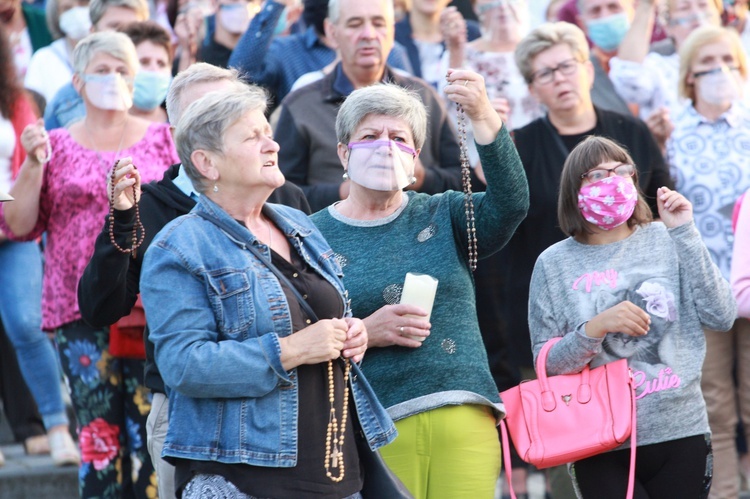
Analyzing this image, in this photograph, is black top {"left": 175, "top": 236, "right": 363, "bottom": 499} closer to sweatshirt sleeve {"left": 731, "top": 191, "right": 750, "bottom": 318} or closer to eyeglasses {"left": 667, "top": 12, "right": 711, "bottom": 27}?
sweatshirt sleeve {"left": 731, "top": 191, "right": 750, "bottom": 318}

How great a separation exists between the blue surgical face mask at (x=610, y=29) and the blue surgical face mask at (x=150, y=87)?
116 inches

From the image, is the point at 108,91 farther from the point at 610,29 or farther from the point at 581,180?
the point at 610,29

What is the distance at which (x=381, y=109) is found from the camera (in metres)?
4.51

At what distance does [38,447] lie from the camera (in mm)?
6965

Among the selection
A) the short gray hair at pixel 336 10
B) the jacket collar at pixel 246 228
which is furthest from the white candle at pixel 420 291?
the short gray hair at pixel 336 10

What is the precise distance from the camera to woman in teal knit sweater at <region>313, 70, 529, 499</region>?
4375mm

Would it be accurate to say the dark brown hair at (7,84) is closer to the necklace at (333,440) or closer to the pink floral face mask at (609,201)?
the pink floral face mask at (609,201)

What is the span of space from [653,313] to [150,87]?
3.25m

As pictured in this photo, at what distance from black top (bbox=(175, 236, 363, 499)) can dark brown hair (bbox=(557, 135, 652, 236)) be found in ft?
4.63

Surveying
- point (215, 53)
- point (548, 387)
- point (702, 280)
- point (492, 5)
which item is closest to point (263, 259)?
point (548, 387)

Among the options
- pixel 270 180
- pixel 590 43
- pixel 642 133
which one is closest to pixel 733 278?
pixel 642 133

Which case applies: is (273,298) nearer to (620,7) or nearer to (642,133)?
(642,133)

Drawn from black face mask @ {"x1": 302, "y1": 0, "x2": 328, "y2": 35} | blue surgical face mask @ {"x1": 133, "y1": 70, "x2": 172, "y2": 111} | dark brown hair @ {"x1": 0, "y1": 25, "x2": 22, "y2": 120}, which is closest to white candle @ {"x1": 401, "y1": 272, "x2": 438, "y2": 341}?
blue surgical face mask @ {"x1": 133, "y1": 70, "x2": 172, "y2": 111}

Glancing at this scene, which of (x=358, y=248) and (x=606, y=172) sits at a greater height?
(x=606, y=172)
